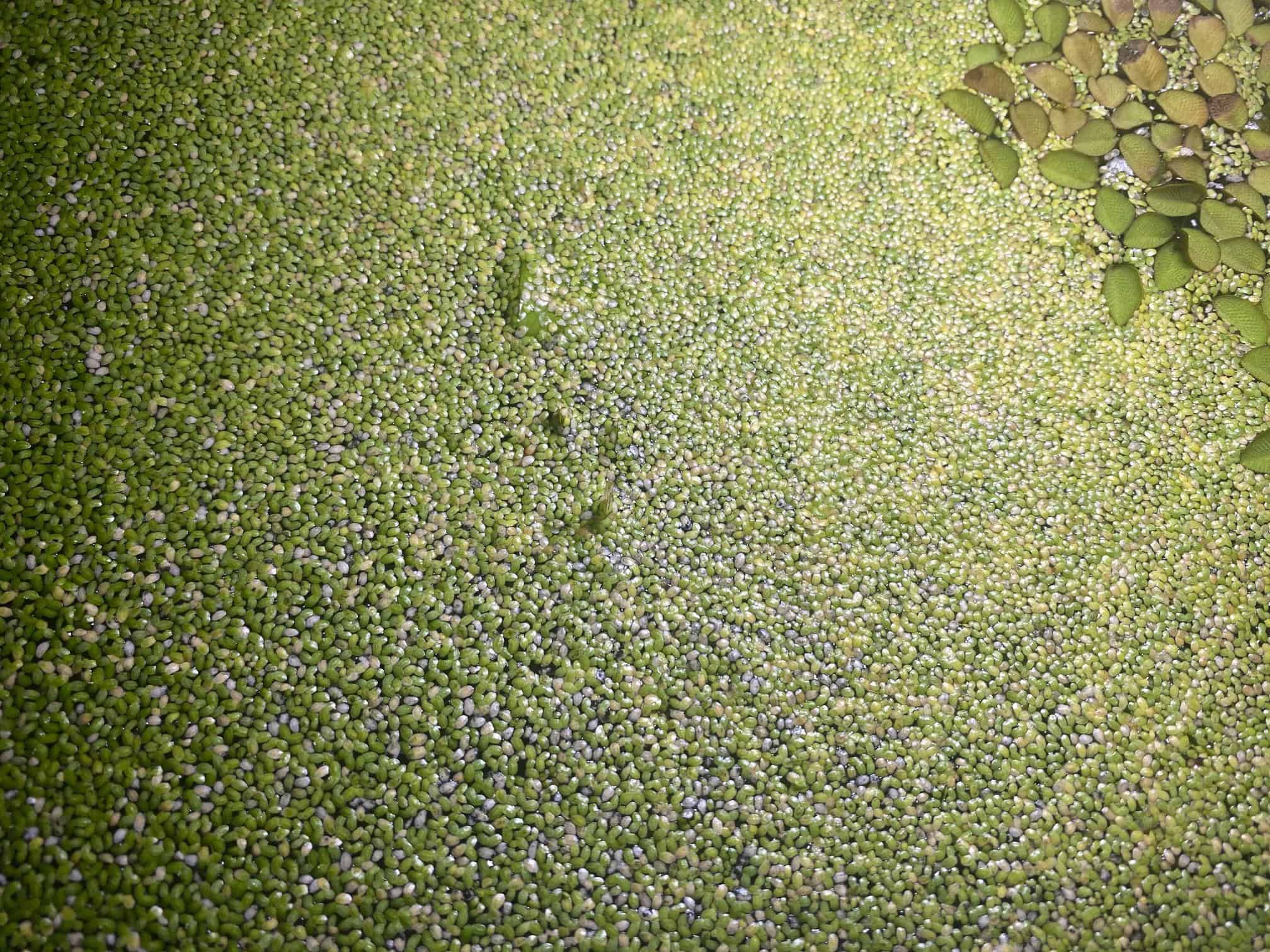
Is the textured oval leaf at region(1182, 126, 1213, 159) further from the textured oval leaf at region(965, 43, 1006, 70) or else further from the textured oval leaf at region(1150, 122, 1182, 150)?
the textured oval leaf at region(965, 43, 1006, 70)

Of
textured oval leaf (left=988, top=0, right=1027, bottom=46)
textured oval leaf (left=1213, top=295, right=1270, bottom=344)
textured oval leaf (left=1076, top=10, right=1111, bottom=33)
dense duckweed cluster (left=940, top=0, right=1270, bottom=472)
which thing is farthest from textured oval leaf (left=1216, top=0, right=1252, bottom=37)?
textured oval leaf (left=1213, top=295, right=1270, bottom=344)

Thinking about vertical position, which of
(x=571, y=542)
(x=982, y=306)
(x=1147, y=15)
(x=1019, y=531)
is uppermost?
(x=1147, y=15)

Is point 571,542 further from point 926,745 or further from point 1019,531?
point 1019,531

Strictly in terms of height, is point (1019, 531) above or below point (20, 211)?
above

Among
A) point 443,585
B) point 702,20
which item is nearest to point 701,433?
point 443,585

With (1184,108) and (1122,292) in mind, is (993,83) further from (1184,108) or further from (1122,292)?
(1122,292)

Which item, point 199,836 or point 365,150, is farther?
point 365,150

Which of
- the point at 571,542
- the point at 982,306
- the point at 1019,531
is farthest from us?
the point at 982,306

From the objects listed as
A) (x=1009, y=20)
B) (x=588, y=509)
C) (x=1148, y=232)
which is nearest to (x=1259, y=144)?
(x=1148, y=232)
